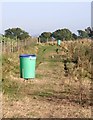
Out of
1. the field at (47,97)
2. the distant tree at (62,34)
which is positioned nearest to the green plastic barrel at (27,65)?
the field at (47,97)

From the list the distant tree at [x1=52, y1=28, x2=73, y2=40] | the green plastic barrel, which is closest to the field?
the green plastic barrel

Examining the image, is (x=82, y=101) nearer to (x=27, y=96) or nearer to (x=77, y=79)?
(x=27, y=96)

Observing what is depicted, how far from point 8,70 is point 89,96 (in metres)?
3.59

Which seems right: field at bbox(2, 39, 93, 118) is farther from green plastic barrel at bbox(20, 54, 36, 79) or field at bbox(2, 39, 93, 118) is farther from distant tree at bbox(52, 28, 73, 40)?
distant tree at bbox(52, 28, 73, 40)

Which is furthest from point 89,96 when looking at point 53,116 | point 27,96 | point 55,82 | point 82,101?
point 55,82

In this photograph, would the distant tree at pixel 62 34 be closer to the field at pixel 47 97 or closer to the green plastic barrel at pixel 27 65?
the green plastic barrel at pixel 27 65

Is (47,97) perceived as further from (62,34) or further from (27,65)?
(62,34)

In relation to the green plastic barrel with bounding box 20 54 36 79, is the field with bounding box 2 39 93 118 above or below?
below

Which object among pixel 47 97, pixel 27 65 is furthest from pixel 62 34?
pixel 47 97

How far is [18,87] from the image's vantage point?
406 inches

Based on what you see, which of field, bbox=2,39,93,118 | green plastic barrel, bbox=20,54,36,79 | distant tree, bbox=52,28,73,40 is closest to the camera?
field, bbox=2,39,93,118

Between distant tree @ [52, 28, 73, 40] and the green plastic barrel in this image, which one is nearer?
the green plastic barrel

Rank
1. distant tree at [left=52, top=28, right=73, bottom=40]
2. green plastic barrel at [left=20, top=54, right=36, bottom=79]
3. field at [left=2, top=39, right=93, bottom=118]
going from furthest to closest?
distant tree at [left=52, top=28, right=73, bottom=40], green plastic barrel at [left=20, top=54, right=36, bottom=79], field at [left=2, top=39, right=93, bottom=118]

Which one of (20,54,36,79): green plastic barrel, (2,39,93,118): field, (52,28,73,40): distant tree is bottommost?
(2,39,93,118): field
